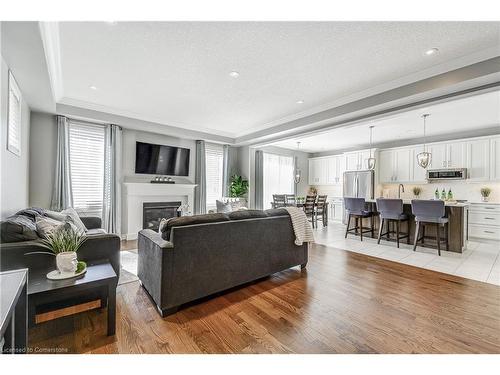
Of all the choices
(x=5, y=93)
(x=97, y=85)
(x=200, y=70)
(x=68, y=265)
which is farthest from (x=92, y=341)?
(x=97, y=85)

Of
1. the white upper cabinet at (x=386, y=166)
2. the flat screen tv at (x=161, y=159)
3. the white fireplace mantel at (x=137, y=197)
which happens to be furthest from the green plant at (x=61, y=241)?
the white upper cabinet at (x=386, y=166)

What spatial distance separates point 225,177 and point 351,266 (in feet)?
13.7

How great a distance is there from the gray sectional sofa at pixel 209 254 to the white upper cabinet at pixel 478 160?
17.9ft

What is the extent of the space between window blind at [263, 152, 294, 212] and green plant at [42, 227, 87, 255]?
595 cm

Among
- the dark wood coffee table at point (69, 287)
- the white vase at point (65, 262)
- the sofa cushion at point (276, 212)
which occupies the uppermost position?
the sofa cushion at point (276, 212)

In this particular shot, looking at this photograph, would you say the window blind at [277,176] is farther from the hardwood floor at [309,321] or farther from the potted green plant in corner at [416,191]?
the hardwood floor at [309,321]

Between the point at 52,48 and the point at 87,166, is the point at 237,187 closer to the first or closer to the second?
the point at 87,166

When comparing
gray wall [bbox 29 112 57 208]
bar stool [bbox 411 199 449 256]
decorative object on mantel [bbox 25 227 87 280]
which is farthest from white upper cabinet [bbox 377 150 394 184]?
gray wall [bbox 29 112 57 208]

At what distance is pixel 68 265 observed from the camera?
170 centimetres

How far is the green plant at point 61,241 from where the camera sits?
5.80 feet

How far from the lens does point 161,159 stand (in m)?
5.41

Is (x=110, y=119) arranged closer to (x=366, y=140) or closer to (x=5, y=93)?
(x=5, y=93)

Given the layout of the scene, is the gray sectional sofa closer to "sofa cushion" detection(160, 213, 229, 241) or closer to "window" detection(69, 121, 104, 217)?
"sofa cushion" detection(160, 213, 229, 241)

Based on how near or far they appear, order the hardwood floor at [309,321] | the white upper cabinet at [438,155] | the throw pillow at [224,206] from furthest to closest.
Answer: the white upper cabinet at [438,155], the throw pillow at [224,206], the hardwood floor at [309,321]
